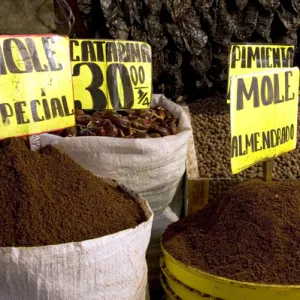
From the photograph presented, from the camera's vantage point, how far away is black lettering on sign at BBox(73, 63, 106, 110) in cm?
206

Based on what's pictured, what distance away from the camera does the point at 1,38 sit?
Answer: 4.82 feet

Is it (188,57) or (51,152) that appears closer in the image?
(51,152)

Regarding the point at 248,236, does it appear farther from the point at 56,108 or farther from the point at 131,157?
the point at 56,108

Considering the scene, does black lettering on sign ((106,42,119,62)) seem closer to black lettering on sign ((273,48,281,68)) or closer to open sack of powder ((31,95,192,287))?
open sack of powder ((31,95,192,287))

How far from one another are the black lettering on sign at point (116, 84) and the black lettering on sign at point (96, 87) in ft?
0.11

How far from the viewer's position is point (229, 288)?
129cm

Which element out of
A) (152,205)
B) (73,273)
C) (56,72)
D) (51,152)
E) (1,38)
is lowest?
(152,205)

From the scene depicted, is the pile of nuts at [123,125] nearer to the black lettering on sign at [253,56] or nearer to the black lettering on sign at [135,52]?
the black lettering on sign at [135,52]

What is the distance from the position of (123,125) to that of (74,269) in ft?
2.68

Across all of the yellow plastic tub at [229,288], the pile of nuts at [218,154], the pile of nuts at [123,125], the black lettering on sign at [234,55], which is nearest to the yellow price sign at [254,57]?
the black lettering on sign at [234,55]

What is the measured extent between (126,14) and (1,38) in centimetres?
170

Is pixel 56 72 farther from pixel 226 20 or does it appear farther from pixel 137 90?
pixel 226 20

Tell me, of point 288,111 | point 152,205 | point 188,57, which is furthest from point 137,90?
point 188,57

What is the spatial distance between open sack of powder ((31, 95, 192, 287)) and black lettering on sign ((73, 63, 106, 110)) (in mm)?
385
